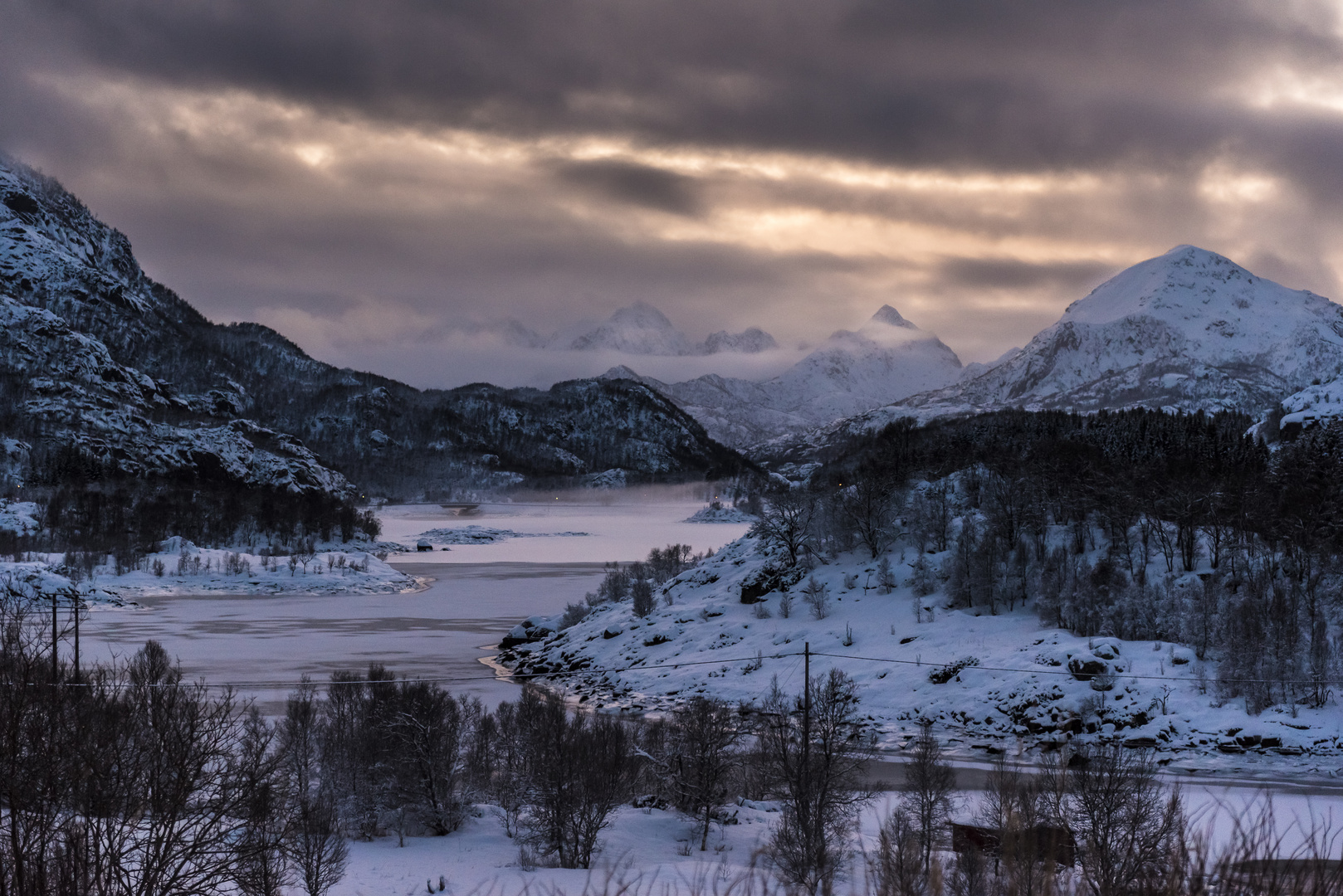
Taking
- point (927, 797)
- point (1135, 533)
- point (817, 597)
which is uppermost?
point (1135, 533)

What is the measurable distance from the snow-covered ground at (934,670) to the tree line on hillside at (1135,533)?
164 centimetres

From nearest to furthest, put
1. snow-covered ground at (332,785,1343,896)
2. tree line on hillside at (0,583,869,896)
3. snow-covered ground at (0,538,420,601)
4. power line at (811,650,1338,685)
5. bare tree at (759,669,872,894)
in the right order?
snow-covered ground at (332,785,1343,896) < tree line on hillside at (0,583,869,896) < bare tree at (759,669,872,894) < power line at (811,650,1338,685) < snow-covered ground at (0,538,420,601)

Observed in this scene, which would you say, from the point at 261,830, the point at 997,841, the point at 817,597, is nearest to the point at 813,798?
the point at 997,841

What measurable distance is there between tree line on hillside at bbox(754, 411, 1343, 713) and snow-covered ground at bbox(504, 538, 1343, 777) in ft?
5.37

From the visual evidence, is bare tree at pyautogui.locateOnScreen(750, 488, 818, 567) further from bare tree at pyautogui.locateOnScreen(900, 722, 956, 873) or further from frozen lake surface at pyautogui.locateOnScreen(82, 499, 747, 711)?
bare tree at pyautogui.locateOnScreen(900, 722, 956, 873)

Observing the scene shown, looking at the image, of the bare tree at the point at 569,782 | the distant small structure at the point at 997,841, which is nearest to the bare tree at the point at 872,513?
the bare tree at the point at 569,782

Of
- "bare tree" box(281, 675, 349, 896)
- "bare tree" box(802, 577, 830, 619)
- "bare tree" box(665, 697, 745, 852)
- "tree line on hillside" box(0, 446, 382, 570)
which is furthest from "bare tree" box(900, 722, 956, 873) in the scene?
"tree line on hillside" box(0, 446, 382, 570)

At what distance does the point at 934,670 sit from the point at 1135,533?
20650 mm

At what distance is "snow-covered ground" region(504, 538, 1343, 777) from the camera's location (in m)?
42.0

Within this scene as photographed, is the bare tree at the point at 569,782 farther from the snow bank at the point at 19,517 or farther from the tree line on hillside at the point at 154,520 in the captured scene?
the snow bank at the point at 19,517

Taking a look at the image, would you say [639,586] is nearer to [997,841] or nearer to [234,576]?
[997,841]

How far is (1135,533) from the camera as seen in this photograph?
63.4 metres

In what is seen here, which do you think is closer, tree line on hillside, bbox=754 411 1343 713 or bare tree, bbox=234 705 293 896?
bare tree, bbox=234 705 293 896

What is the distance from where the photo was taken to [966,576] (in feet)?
202
